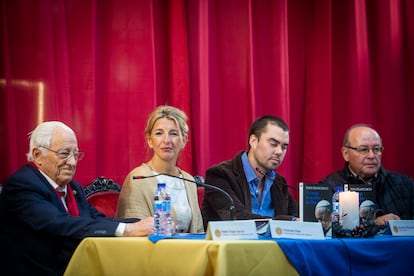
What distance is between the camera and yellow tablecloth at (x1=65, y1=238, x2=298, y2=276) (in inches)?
90.4

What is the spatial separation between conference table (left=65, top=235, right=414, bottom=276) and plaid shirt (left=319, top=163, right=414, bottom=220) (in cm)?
124

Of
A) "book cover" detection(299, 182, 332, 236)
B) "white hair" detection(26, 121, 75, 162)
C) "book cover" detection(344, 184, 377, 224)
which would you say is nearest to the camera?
"book cover" detection(299, 182, 332, 236)

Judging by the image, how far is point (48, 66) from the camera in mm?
4137

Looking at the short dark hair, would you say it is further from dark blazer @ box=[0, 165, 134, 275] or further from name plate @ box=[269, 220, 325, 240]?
dark blazer @ box=[0, 165, 134, 275]

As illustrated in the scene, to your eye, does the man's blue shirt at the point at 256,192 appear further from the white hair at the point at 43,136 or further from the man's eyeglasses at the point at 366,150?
the white hair at the point at 43,136

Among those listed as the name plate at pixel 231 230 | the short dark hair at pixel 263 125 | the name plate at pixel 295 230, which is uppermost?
the short dark hair at pixel 263 125

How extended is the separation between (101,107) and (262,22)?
4.75ft

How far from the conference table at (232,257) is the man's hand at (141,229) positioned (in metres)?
0.13

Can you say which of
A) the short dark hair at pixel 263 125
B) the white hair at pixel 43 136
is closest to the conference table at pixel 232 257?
the white hair at pixel 43 136

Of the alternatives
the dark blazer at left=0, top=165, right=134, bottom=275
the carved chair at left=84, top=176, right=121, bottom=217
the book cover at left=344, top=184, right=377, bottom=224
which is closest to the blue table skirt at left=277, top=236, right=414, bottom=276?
the book cover at left=344, top=184, right=377, bottom=224

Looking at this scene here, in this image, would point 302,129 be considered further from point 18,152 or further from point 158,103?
point 18,152

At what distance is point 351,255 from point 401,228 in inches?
18.7

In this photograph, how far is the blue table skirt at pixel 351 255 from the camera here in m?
2.45

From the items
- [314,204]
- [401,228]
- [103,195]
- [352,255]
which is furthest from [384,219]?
[103,195]
